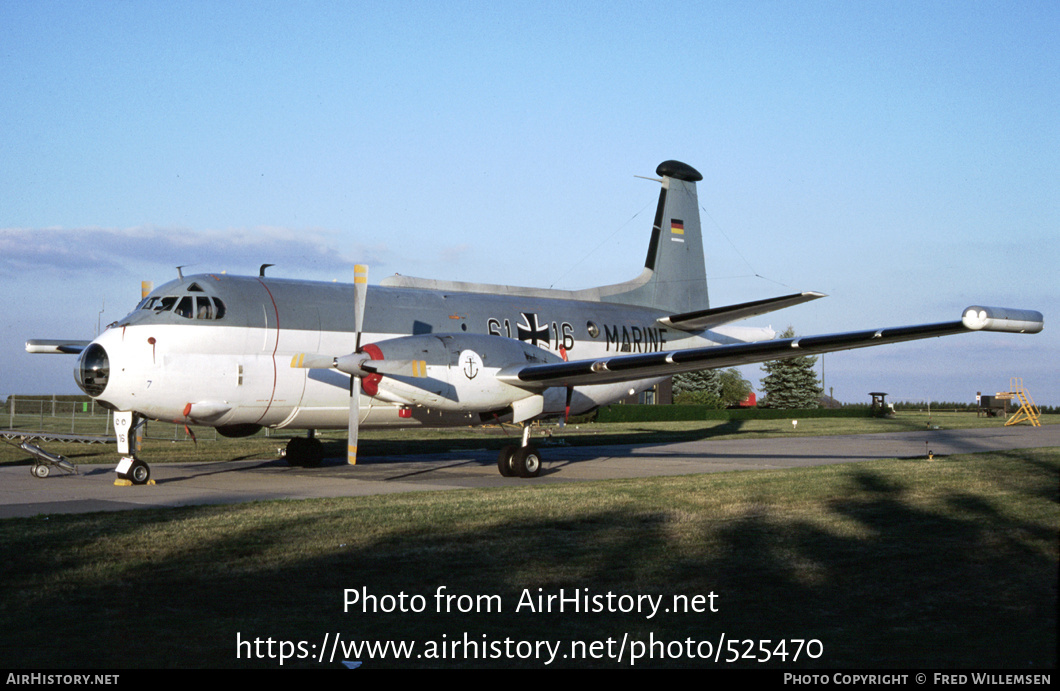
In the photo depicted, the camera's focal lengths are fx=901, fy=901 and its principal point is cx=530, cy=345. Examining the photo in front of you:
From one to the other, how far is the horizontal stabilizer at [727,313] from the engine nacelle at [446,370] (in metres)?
6.59

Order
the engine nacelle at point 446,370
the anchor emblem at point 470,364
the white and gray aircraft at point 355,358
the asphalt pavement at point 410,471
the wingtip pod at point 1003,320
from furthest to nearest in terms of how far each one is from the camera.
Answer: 1. the anchor emblem at point 470,364
2. the engine nacelle at point 446,370
3. the white and gray aircraft at point 355,358
4. the asphalt pavement at point 410,471
5. the wingtip pod at point 1003,320

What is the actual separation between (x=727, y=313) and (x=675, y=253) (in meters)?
4.32

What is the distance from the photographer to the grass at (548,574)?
238 inches

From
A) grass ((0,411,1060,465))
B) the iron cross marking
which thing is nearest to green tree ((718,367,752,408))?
grass ((0,411,1060,465))

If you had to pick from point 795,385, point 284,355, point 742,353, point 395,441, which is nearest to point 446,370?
point 284,355

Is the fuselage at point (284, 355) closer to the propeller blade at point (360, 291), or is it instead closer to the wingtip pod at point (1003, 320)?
the propeller blade at point (360, 291)

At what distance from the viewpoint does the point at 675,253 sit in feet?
92.9

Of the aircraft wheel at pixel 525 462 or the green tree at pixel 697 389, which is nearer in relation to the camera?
the aircraft wheel at pixel 525 462

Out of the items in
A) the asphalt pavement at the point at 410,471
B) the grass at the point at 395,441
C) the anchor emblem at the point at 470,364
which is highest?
the anchor emblem at the point at 470,364

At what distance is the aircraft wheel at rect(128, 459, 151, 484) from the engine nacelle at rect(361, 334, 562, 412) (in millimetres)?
4353

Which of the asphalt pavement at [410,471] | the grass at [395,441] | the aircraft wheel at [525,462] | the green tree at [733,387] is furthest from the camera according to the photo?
the green tree at [733,387]

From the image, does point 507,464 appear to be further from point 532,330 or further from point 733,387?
point 733,387

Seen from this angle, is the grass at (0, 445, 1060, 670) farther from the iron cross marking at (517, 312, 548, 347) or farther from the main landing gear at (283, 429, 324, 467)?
the iron cross marking at (517, 312, 548, 347)

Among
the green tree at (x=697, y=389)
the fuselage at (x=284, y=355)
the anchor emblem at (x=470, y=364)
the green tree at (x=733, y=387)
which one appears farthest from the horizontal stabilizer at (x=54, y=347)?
the green tree at (x=733, y=387)
